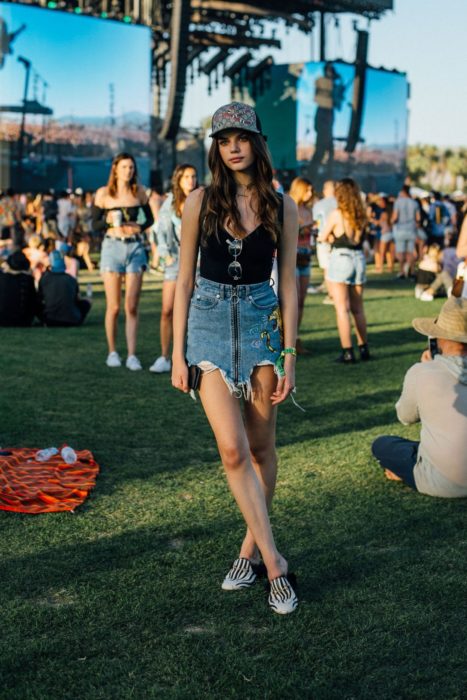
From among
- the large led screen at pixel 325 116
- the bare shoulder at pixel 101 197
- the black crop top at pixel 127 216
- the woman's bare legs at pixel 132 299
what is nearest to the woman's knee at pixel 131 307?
the woman's bare legs at pixel 132 299

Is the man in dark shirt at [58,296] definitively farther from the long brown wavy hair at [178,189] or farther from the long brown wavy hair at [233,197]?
the long brown wavy hair at [233,197]

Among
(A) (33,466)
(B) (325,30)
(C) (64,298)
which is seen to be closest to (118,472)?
(A) (33,466)

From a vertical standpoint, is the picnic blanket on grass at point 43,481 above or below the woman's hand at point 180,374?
below

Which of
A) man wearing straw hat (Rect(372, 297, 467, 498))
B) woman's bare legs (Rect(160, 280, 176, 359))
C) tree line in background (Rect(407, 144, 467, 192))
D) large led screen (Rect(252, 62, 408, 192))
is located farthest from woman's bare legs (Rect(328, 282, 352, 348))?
tree line in background (Rect(407, 144, 467, 192))

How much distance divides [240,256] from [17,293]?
9400 mm

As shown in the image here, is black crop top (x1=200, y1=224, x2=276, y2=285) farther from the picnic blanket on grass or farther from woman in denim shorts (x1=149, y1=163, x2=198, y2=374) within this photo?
woman in denim shorts (x1=149, y1=163, x2=198, y2=374)

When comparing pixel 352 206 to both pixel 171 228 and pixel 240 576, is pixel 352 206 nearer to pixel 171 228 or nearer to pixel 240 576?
pixel 171 228

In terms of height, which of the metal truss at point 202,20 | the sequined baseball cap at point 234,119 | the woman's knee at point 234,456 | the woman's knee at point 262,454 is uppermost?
the metal truss at point 202,20

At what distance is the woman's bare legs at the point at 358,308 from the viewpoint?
980cm

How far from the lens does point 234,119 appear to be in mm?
3488

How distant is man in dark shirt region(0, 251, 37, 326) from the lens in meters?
12.4

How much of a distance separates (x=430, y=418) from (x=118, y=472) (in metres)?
1.94

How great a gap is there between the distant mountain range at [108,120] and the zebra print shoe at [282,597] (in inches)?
1099

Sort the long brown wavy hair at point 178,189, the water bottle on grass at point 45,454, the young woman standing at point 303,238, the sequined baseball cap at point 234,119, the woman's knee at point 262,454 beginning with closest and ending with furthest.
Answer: the sequined baseball cap at point 234,119 < the woman's knee at point 262,454 < the water bottle on grass at point 45,454 < the long brown wavy hair at point 178,189 < the young woman standing at point 303,238
